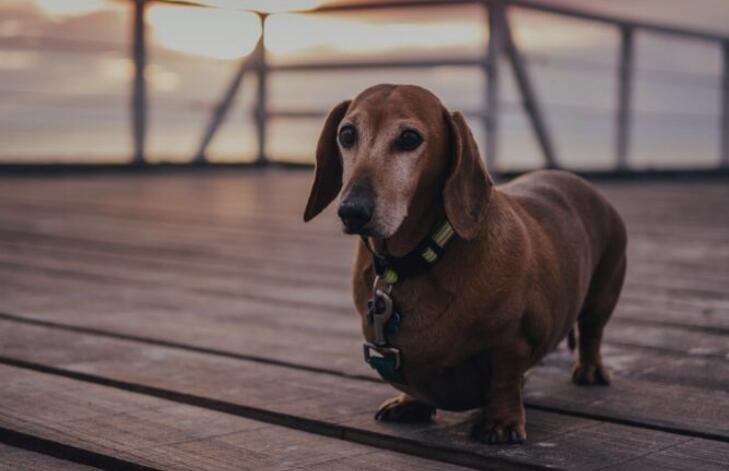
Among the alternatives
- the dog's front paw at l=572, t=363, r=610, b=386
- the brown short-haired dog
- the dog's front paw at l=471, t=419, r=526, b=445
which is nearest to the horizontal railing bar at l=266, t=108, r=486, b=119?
the dog's front paw at l=572, t=363, r=610, b=386

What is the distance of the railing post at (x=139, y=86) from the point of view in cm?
855

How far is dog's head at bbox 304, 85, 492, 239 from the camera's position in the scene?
1.78 meters

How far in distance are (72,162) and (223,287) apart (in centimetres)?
552

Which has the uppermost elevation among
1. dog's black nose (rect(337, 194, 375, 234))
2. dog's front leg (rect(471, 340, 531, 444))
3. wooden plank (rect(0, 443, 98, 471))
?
dog's black nose (rect(337, 194, 375, 234))

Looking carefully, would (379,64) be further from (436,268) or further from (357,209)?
(357,209)

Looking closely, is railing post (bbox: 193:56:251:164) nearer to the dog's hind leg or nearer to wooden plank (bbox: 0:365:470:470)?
the dog's hind leg

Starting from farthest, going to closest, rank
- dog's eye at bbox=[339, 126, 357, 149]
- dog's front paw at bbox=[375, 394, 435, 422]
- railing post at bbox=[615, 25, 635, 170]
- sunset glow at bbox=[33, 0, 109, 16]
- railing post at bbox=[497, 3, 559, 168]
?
railing post at bbox=[615, 25, 635, 170]
sunset glow at bbox=[33, 0, 109, 16]
railing post at bbox=[497, 3, 559, 168]
dog's front paw at bbox=[375, 394, 435, 422]
dog's eye at bbox=[339, 126, 357, 149]

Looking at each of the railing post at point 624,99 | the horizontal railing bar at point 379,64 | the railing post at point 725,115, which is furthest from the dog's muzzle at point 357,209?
the railing post at point 725,115

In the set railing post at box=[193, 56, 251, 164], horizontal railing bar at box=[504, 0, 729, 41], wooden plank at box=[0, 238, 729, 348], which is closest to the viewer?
wooden plank at box=[0, 238, 729, 348]

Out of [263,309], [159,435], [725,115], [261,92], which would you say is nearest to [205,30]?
[261,92]

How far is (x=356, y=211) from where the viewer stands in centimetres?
173

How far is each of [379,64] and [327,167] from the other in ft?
21.0

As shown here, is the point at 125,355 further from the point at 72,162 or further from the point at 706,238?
the point at 72,162

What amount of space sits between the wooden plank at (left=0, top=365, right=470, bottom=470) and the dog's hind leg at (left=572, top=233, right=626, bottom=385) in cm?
62
